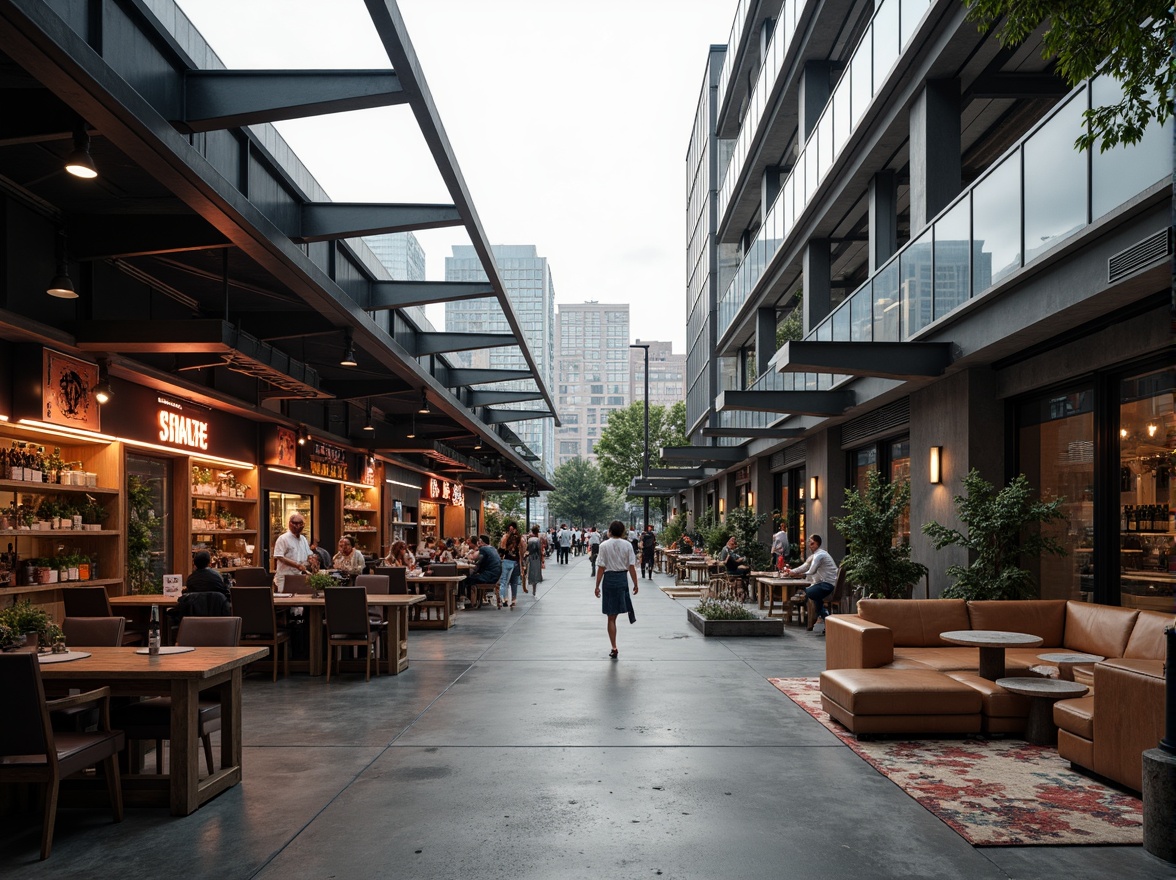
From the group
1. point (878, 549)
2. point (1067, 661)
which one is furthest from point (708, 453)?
point (1067, 661)

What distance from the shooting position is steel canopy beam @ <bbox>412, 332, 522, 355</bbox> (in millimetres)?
15906

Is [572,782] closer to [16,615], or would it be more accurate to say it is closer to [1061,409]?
[16,615]

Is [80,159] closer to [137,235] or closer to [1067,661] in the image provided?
[137,235]

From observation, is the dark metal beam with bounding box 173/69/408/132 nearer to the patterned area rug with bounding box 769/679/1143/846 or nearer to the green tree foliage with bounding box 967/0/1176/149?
the green tree foliage with bounding box 967/0/1176/149

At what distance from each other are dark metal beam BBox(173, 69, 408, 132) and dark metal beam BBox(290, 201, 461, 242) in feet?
8.39

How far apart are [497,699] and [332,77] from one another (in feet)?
19.2

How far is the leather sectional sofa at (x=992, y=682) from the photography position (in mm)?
5949

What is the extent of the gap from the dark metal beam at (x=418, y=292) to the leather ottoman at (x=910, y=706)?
7.13 meters

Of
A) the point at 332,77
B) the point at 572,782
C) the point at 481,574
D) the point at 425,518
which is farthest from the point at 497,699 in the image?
the point at 425,518

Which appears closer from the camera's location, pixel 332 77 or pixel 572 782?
pixel 572 782

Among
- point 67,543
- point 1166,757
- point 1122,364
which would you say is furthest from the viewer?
point 67,543

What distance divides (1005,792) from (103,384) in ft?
31.8

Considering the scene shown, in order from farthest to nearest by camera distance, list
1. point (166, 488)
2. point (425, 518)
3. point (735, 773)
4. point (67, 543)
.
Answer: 1. point (425, 518)
2. point (166, 488)
3. point (67, 543)
4. point (735, 773)

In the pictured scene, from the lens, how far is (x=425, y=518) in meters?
33.9
